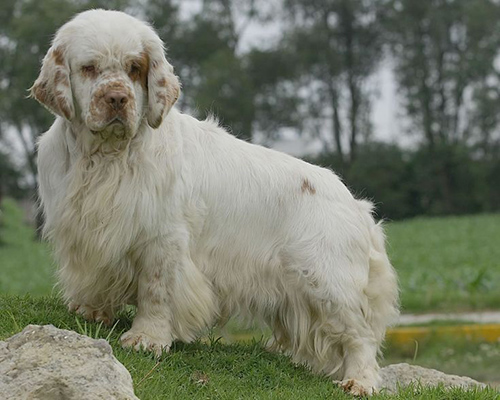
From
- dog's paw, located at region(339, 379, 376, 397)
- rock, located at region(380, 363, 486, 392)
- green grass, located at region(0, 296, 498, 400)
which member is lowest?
rock, located at region(380, 363, 486, 392)

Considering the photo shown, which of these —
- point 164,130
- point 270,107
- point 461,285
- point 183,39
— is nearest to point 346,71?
point 270,107

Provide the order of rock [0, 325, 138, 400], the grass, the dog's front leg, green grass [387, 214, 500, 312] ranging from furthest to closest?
the grass → green grass [387, 214, 500, 312] → the dog's front leg → rock [0, 325, 138, 400]

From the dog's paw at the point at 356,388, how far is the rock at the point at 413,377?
40cm

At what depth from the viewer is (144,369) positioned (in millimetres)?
4586

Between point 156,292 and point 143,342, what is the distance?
1.07ft

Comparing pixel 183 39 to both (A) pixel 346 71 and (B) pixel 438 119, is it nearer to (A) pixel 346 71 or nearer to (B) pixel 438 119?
(A) pixel 346 71

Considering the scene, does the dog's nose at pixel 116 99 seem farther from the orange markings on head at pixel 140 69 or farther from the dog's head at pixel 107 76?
the orange markings on head at pixel 140 69

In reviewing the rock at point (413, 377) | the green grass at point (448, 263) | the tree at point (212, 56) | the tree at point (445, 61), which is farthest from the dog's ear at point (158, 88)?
the tree at point (445, 61)

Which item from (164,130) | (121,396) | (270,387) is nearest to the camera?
(121,396)

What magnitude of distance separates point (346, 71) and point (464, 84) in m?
6.60

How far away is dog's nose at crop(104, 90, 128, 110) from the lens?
4.77m

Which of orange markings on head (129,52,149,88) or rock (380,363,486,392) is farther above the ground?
orange markings on head (129,52,149,88)

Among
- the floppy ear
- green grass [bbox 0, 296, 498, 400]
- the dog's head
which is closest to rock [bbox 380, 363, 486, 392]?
green grass [bbox 0, 296, 498, 400]

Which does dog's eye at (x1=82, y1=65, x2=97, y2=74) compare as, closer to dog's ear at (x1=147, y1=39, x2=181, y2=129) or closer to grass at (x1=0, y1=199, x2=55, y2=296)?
dog's ear at (x1=147, y1=39, x2=181, y2=129)
